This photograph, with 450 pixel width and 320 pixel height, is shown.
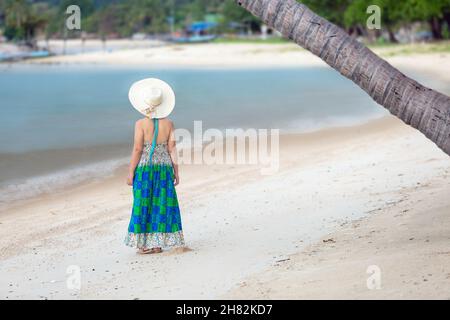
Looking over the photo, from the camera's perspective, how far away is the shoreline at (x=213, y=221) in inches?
250

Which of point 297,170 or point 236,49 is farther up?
point 297,170

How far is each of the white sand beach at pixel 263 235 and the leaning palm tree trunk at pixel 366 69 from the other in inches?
38.0

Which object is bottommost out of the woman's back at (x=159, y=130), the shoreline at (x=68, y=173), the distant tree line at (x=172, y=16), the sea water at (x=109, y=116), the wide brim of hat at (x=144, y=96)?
the distant tree line at (x=172, y=16)

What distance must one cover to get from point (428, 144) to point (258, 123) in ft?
27.7

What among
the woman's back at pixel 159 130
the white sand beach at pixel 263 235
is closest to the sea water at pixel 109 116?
the white sand beach at pixel 263 235

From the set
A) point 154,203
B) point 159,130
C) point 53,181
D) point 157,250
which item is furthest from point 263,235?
point 53,181

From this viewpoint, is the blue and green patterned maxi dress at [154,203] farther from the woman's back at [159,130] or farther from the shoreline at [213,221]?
the shoreline at [213,221]

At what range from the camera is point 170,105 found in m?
7.05

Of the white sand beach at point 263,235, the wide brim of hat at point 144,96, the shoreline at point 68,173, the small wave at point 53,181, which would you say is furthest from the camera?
the shoreline at point 68,173

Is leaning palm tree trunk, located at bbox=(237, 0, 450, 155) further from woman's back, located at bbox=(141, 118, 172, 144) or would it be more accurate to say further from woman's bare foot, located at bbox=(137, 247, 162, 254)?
woman's bare foot, located at bbox=(137, 247, 162, 254)

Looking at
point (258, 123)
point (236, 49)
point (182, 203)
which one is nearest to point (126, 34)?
point (236, 49)

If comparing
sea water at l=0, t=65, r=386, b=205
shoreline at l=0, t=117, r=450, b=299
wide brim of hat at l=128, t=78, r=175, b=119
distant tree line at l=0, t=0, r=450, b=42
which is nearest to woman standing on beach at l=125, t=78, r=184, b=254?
wide brim of hat at l=128, t=78, r=175, b=119

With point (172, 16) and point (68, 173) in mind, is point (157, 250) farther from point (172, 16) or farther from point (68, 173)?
point (172, 16)

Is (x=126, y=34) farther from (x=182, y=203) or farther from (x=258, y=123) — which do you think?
(x=182, y=203)
